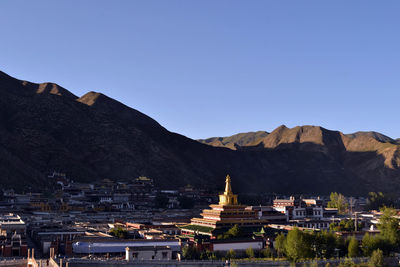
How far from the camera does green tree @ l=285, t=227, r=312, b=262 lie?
58.6 meters

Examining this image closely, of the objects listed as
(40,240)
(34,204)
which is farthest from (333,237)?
(34,204)

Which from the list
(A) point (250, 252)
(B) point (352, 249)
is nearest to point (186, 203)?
(A) point (250, 252)

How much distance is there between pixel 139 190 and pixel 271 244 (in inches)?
3531

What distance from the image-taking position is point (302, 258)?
58.7m

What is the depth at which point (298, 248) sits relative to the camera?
58.6m

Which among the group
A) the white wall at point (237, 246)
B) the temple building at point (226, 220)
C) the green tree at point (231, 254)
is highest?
the temple building at point (226, 220)

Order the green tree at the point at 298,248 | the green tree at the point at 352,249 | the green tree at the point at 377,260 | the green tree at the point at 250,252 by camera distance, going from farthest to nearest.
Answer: the green tree at the point at 250,252 < the green tree at the point at 352,249 < the green tree at the point at 298,248 < the green tree at the point at 377,260

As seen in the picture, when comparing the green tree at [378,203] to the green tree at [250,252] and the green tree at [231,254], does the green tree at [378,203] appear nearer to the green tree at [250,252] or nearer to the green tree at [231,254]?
the green tree at [250,252]

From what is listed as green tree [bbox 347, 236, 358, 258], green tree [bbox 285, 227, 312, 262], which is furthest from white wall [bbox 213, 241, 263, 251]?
green tree [bbox 347, 236, 358, 258]

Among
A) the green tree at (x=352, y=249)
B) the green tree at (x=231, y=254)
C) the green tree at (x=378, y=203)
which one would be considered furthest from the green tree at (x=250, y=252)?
the green tree at (x=378, y=203)

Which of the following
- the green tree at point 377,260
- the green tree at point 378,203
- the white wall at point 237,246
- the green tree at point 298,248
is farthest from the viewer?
the green tree at point 378,203

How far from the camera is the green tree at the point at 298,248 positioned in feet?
192

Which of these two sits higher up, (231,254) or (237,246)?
(237,246)

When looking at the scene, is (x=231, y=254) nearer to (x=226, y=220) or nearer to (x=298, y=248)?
(x=298, y=248)
